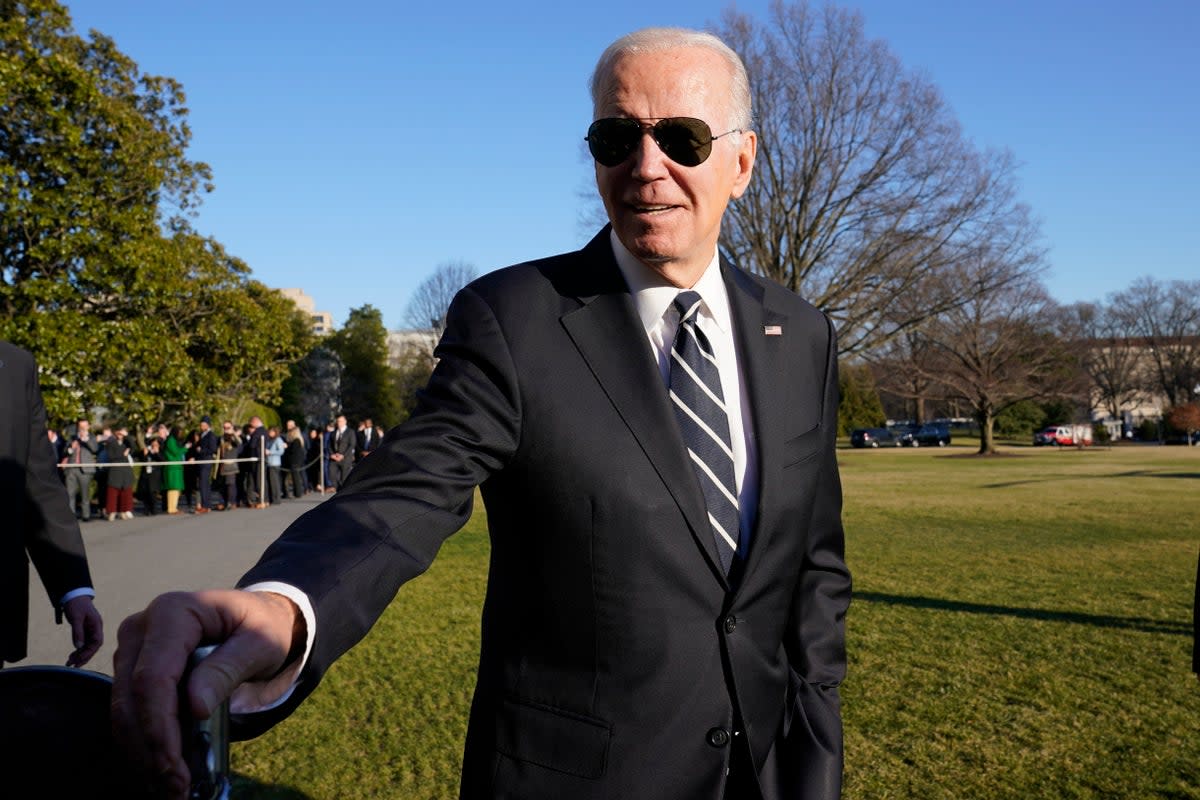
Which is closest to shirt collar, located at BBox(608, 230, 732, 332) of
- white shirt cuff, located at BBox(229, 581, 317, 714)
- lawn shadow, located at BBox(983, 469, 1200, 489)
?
white shirt cuff, located at BBox(229, 581, 317, 714)

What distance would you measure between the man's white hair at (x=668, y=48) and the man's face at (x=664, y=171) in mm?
13

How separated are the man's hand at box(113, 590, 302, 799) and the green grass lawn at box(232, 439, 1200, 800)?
443 centimetres

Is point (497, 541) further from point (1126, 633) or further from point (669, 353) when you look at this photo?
point (1126, 633)

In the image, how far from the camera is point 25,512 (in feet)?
11.5

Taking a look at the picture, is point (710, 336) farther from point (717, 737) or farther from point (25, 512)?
point (25, 512)

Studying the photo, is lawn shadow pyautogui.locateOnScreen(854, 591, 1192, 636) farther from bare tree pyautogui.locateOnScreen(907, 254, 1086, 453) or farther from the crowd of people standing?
bare tree pyautogui.locateOnScreen(907, 254, 1086, 453)

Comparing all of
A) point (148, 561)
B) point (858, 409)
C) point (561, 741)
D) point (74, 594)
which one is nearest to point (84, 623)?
point (74, 594)

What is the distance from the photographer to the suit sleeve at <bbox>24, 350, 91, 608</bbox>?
3.51 m

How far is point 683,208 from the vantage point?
207 cm

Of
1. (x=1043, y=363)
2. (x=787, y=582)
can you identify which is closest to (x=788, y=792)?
(x=787, y=582)

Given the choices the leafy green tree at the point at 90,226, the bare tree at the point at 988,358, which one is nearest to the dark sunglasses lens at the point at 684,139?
the leafy green tree at the point at 90,226

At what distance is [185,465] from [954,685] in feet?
69.4

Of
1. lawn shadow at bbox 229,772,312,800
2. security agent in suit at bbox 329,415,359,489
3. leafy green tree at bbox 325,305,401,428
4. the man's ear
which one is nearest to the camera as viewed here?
the man's ear

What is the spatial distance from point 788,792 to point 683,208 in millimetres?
1198
